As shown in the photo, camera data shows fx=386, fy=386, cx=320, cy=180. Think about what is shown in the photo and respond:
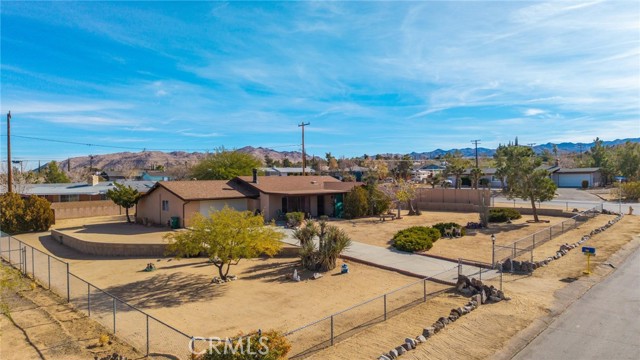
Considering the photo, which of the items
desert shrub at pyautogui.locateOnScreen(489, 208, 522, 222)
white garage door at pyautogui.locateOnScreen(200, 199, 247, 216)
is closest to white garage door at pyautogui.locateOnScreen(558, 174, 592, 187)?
desert shrub at pyautogui.locateOnScreen(489, 208, 522, 222)

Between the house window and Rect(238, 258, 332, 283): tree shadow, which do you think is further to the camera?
the house window

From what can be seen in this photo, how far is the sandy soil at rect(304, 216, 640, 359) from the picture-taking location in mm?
11336

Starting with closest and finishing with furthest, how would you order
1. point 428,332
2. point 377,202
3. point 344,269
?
point 428,332
point 344,269
point 377,202

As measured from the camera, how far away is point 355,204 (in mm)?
38438

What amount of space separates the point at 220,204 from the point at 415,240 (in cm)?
1798

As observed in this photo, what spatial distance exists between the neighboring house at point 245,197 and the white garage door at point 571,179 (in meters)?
57.1

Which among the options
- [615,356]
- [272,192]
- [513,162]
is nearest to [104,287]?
[272,192]

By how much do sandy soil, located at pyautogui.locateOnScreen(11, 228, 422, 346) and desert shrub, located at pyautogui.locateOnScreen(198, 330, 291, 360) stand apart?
4209 millimetres

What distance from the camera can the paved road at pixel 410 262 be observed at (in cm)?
1900

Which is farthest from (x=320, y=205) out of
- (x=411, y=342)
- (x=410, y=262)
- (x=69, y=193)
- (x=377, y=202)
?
(x=69, y=193)

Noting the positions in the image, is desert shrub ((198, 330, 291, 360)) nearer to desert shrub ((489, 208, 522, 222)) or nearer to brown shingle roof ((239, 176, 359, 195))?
brown shingle roof ((239, 176, 359, 195))

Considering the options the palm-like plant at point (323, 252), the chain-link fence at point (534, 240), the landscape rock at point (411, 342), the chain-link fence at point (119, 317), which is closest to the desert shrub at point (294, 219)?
the palm-like plant at point (323, 252)

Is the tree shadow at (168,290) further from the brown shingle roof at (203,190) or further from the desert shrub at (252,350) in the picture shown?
the brown shingle roof at (203,190)

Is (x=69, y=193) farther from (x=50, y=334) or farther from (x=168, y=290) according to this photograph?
(x=50, y=334)
